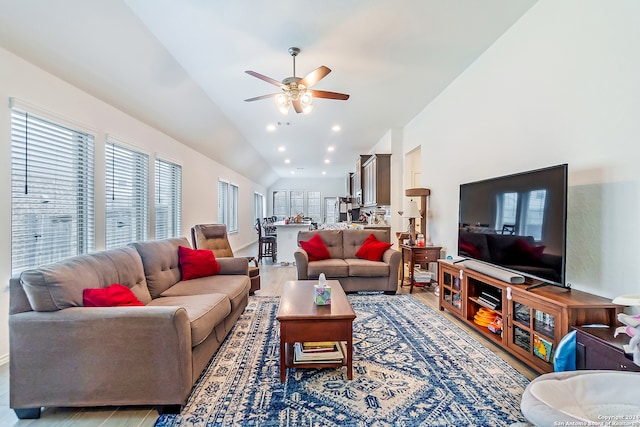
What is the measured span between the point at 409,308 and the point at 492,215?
152 centimetres

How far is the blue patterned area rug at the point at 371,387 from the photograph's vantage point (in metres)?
1.72

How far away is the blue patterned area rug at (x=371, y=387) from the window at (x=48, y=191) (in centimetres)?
177

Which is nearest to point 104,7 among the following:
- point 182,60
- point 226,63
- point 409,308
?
point 182,60

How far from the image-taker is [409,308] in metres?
3.68

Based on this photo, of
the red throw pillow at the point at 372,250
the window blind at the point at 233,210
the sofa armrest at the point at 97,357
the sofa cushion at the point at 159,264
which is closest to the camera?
the sofa armrest at the point at 97,357

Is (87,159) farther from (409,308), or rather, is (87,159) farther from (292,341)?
(409,308)

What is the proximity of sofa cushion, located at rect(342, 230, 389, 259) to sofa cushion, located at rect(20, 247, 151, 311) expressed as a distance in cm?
289

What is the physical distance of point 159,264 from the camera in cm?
291

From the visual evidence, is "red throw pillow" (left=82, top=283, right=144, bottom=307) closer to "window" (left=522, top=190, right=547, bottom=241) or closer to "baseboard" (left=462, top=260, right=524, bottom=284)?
"baseboard" (left=462, top=260, right=524, bottom=284)

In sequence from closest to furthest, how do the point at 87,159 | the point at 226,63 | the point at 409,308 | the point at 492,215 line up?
the point at 492,215
the point at 87,159
the point at 226,63
the point at 409,308

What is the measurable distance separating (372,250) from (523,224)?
2308 mm

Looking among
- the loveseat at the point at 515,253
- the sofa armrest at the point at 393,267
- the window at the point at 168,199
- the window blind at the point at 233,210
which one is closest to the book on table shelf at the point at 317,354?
the loveseat at the point at 515,253

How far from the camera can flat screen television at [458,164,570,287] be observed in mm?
2088

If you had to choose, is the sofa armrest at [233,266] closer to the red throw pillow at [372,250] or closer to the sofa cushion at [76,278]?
the sofa cushion at [76,278]
